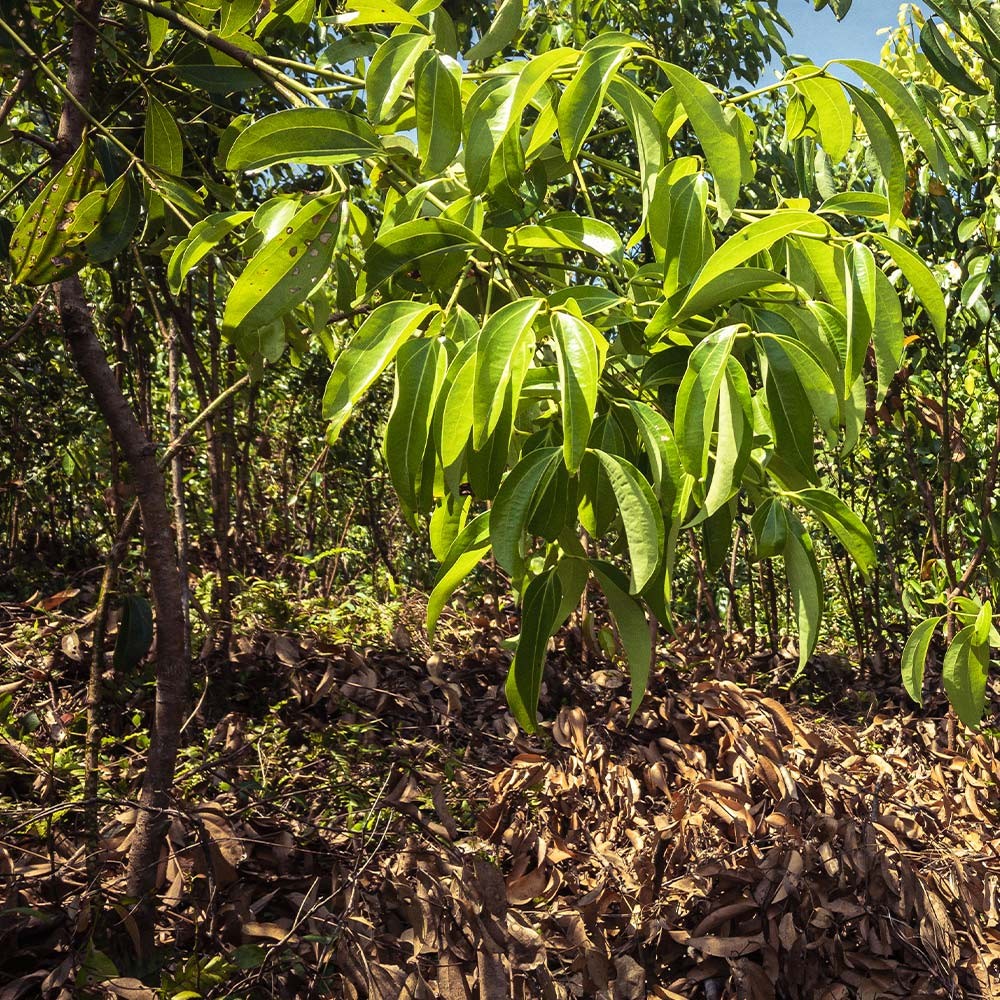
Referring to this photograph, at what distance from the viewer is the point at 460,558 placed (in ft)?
2.68

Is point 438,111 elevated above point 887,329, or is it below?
above

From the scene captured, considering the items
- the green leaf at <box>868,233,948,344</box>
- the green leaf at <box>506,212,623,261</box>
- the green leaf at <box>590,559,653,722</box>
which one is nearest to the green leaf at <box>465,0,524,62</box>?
the green leaf at <box>506,212,623,261</box>

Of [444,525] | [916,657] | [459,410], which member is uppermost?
[459,410]

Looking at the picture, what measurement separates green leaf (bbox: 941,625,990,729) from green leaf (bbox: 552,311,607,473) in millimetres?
965

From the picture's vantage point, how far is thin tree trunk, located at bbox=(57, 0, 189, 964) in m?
1.30

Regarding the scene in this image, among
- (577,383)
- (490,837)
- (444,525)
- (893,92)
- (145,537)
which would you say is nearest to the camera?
(577,383)

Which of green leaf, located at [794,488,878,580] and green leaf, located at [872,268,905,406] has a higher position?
green leaf, located at [872,268,905,406]

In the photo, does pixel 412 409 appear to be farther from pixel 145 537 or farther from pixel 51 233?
pixel 145 537

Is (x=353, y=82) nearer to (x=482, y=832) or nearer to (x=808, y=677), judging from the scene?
(x=482, y=832)

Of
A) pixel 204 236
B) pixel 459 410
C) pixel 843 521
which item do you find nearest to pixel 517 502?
pixel 459 410

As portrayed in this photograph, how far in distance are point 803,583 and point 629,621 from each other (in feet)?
0.62

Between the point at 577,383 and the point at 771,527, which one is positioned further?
the point at 771,527

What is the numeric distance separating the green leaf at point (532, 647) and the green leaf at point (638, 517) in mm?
114

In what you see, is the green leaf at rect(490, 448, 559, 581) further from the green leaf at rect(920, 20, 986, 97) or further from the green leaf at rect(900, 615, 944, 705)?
the green leaf at rect(900, 615, 944, 705)
